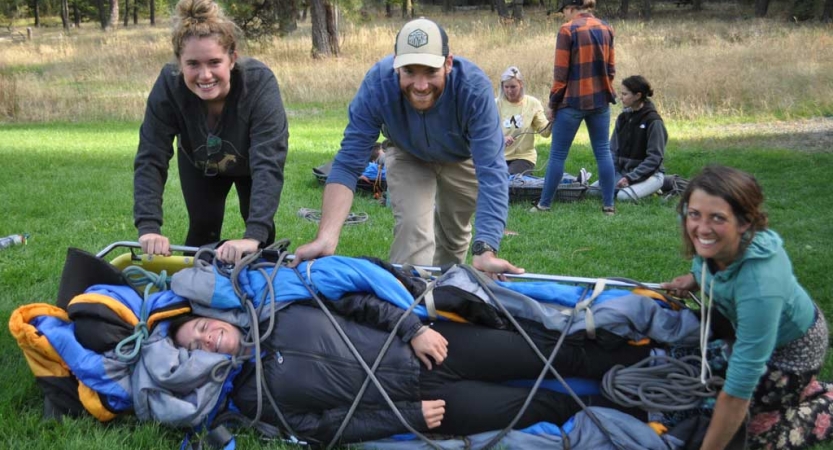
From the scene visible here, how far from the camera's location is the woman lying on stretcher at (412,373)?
11.4 ft

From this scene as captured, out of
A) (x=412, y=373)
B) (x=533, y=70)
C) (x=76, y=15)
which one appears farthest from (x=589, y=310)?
(x=76, y=15)

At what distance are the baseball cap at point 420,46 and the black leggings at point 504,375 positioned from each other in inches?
53.6

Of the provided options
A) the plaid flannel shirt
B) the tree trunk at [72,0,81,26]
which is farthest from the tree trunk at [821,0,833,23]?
the tree trunk at [72,0,81,26]

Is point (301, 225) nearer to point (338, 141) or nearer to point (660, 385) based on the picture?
point (660, 385)

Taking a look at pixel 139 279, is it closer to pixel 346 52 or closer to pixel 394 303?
pixel 394 303

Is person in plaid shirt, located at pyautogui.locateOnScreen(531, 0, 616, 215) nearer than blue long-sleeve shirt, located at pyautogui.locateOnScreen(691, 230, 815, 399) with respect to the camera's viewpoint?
No

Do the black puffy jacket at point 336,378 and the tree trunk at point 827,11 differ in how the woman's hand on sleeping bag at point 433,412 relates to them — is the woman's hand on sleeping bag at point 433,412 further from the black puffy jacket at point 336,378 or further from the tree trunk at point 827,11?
the tree trunk at point 827,11

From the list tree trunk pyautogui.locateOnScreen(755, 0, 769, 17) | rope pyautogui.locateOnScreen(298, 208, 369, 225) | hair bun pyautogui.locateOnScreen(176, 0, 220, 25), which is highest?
tree trunk pyautogui.locateOnScreen(755, 0, 769, 17)

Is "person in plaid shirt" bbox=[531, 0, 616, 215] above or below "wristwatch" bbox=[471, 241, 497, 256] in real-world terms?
Answer: above

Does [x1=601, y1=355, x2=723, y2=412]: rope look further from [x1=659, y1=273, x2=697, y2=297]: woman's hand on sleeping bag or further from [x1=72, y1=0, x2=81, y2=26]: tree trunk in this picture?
[x1=72, y1=0, x2=81, y2=26]: tree trunk

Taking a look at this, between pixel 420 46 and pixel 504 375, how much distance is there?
5.33 feet

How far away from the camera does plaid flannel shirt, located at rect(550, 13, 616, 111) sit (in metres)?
7.61

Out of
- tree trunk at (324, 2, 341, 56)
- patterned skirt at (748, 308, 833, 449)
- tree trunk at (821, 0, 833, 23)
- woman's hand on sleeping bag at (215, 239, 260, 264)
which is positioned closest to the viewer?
patterned skirt at (748, 308, 833, 449)

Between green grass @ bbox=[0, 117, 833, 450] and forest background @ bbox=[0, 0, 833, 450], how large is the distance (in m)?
0.02
